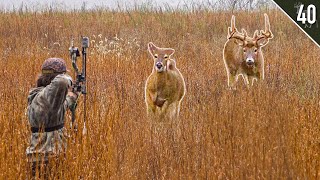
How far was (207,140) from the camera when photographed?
10.2 ft

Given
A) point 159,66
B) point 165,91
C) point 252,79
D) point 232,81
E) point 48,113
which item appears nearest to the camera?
point 48,113

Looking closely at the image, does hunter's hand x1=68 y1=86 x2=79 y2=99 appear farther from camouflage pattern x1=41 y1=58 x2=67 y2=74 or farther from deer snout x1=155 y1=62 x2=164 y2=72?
deer snout x1=155 y1=62 x2=164 y2=72

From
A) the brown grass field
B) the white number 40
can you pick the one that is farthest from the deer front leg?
the white number 40

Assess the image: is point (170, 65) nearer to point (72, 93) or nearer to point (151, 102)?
point (151, 102)

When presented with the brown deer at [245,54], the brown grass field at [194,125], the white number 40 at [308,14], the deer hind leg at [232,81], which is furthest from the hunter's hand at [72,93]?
the white number 40 at [308,14]

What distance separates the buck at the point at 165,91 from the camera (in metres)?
3.42

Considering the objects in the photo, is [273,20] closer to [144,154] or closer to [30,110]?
[144,154]

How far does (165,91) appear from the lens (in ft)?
11.4

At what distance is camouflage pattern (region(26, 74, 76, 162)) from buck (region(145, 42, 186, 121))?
0.88 meters

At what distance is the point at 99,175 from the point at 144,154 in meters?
0.32

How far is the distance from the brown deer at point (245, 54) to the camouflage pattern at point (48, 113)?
1590mm

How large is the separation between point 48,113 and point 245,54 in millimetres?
1750

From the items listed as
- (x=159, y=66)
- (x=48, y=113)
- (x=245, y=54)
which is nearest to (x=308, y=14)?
(x=245, y=54)

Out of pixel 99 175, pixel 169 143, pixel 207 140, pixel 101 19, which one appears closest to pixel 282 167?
pixel 207 140
